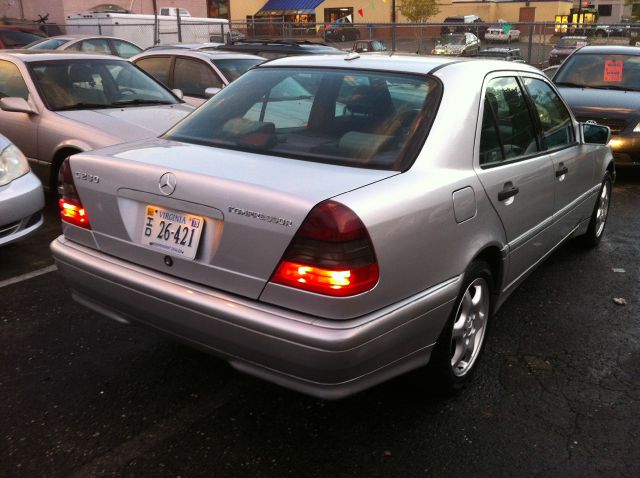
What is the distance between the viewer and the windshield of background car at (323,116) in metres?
2.89

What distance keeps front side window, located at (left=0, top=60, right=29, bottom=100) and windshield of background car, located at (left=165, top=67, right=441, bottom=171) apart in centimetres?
382

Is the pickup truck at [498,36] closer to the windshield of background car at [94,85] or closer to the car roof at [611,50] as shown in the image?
the car roof at [611,50]

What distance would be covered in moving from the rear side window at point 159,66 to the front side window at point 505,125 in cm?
609

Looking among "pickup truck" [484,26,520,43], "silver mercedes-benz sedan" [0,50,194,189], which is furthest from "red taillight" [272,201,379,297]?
"pickup truck" [484,26,520,43]

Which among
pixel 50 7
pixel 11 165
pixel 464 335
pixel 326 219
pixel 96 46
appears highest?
pixel 50 7

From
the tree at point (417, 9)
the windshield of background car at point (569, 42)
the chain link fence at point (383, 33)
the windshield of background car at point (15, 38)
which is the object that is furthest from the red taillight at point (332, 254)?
the tree at point (417, 9)

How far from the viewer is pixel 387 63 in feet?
11.2

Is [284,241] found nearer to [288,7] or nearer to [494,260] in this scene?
[494,260]

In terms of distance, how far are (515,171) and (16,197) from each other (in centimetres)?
351

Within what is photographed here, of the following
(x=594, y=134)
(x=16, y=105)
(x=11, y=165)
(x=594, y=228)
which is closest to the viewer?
(x=594, y=134)

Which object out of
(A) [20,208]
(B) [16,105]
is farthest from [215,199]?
(B) [16,105]

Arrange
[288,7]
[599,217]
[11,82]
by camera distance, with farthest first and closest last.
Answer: [288,7] < [11,82] < [599,217]

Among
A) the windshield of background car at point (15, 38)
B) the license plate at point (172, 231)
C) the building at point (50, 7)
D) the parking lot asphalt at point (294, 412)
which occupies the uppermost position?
the building at point (50, 7)

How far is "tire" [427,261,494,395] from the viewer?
2959mm
